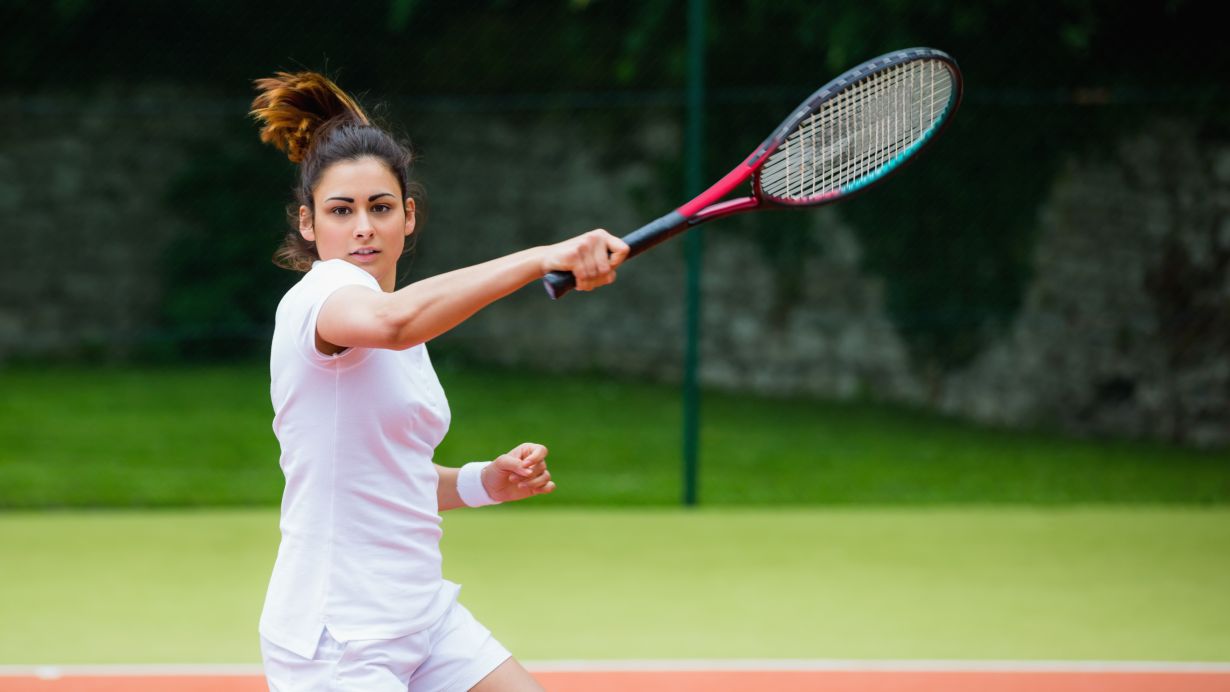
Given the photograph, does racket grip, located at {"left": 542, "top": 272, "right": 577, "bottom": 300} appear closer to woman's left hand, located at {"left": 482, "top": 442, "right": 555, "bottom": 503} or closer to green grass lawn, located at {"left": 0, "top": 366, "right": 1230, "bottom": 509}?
woman's left hand, located at {"left": 482, "top": 442, "right": 555, "bottom": 503}

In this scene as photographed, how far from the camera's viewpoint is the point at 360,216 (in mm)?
2529

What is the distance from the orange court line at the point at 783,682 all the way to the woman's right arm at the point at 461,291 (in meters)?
2.30

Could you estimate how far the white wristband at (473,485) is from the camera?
284 cm

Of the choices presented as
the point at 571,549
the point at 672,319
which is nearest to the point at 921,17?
the point at 672,319

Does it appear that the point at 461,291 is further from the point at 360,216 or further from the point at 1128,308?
the point at 1128,308

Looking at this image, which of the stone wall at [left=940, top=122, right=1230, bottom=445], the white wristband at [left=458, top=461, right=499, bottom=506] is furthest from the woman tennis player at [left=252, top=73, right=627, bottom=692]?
the stone wall at [left=940, top=122, right=1230, bottom=445]

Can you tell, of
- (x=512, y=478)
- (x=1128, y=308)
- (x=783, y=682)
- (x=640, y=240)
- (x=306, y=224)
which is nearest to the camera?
(x=640, y=240)

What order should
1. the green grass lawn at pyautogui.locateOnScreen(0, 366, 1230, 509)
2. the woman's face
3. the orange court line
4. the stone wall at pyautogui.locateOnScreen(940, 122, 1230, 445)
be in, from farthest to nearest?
1. the stone wall at pyautogui.locateOnScreen(940, 122, 1230, 445)
2. the green grass lawn at pyautogui.locateOnScreen(0, 366, 1230, 509)
3. the orange court line
4. the woman's face

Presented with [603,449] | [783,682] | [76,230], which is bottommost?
[783,682]

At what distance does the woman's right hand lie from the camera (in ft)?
7.25

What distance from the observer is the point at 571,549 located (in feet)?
20.8

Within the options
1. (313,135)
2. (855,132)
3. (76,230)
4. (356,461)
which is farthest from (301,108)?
(76,230)

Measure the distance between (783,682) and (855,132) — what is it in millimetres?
1851

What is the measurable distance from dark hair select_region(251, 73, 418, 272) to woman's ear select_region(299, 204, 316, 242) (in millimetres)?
13
